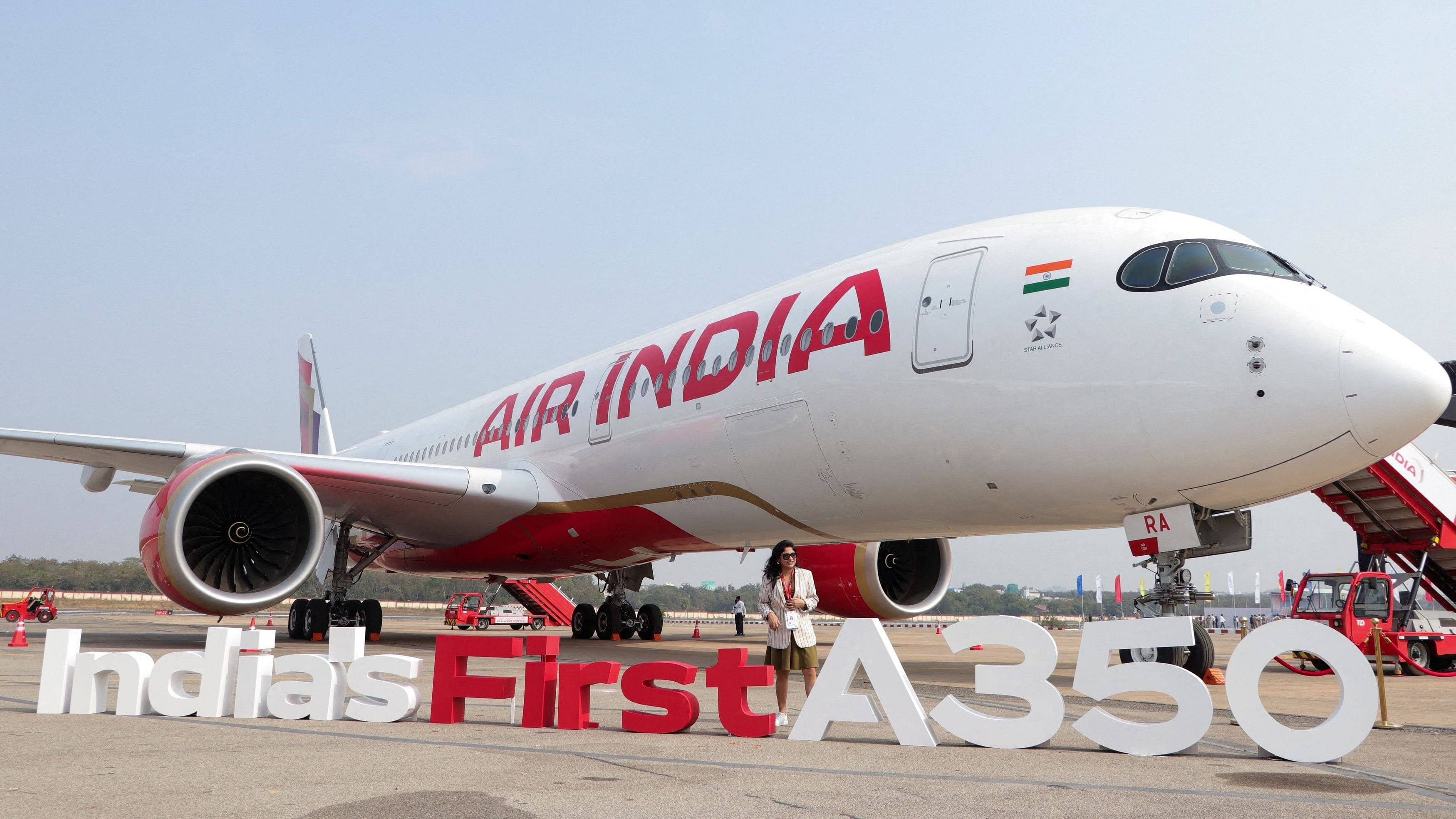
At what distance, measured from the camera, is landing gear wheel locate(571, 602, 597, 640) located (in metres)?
16.2

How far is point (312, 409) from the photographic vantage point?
→ 76.0 feet

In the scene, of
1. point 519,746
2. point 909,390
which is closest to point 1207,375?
point 909,390

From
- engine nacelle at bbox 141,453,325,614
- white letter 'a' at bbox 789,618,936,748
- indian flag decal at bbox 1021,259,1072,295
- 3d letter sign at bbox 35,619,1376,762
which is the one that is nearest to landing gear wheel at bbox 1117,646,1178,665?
3d letter sign at bbox 35,619,1376,762

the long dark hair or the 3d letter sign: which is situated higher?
the long dark hair

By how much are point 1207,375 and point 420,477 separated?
847 centimetres

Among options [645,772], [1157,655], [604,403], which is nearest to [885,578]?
[604,403]

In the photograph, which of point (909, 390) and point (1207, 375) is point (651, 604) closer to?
point (909, 390)

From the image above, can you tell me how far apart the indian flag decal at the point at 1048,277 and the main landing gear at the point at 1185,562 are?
67.5 inches

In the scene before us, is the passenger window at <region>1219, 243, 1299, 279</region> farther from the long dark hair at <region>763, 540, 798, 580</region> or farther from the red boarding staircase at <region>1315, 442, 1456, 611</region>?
the red boarding staircase at <region>1315, 442, 1456, 611</region>

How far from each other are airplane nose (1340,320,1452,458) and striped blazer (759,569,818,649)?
10.5 ft

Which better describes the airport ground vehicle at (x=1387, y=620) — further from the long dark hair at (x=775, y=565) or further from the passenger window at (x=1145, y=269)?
the long dark hair at (x=775, y=565)

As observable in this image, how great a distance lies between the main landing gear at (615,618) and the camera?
52.5ft

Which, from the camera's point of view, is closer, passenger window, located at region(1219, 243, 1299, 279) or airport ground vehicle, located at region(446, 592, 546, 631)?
passenger window, located at region(1219, 243, 1299, 279)

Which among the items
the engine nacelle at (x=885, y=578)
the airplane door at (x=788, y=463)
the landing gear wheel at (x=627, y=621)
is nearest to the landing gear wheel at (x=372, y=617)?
the landing gear wheel at (x=627, y=621)
